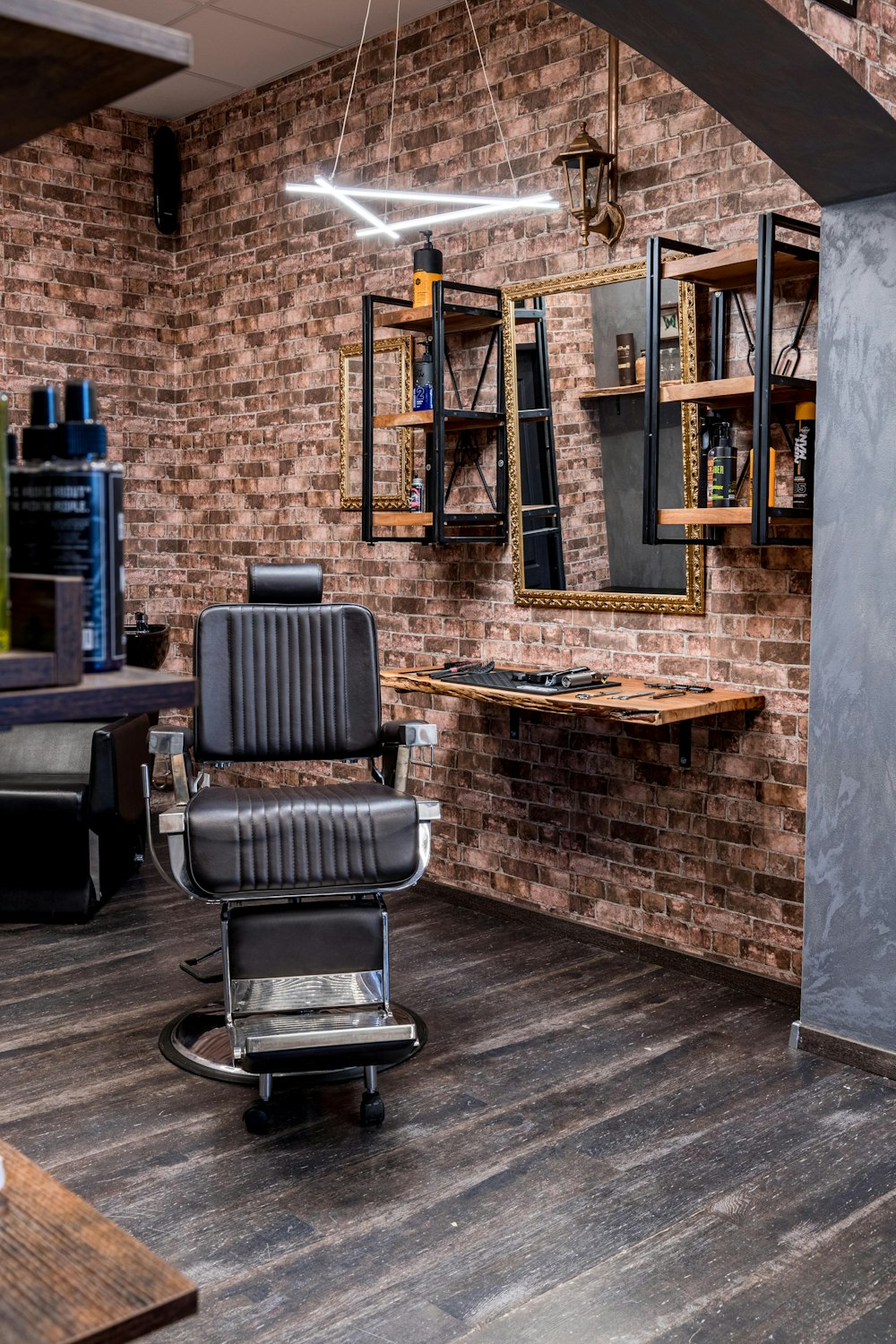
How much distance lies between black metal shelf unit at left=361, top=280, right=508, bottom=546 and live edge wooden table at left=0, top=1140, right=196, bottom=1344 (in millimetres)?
3220

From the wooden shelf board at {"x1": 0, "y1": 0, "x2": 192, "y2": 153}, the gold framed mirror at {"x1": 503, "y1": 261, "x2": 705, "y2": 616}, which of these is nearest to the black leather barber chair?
the gold framed mirror at {"x1": 503, "y1": 261, "x2": 705, "y2": 616}

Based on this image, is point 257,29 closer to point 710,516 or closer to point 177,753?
point 710,516

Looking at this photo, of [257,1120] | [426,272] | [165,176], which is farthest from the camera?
[165,176]

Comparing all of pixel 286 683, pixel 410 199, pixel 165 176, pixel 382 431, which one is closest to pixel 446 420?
pixel 382 431

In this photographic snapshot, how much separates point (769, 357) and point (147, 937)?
2663 millimetres

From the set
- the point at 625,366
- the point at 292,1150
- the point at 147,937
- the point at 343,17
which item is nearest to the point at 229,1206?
the point at 292,1150

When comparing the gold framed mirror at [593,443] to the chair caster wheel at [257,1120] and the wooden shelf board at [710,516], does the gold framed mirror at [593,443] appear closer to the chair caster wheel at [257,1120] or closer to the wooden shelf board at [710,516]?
the wooden shelf board at [710,516]

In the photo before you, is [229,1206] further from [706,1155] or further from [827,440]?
[827,440]

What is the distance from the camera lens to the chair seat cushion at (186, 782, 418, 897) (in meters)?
3.00

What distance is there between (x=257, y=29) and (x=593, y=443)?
222cm

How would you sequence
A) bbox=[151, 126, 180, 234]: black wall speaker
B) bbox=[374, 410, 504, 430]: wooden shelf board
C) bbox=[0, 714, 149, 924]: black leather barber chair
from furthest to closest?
bbox=[151, 126, 180, 234]: black wall speaker, bbox=[374, 410, 504, 430]: wooden shelf board, bbox=[0, 714, 149, 924]: black leather barber chair

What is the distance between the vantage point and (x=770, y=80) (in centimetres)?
257

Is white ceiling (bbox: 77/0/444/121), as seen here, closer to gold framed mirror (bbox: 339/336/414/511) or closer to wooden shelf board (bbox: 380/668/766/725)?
gold framed mirror (bbox: 339/336/414/511)

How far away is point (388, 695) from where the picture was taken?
5043 mm
